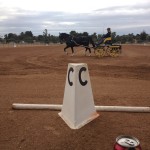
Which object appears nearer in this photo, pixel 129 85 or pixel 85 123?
pixel 85 123

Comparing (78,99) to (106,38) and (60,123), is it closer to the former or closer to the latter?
(60,123)

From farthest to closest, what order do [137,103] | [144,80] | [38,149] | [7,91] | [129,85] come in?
[144,80] → [129,85] → [7,91] → [137,103] → [38,149]

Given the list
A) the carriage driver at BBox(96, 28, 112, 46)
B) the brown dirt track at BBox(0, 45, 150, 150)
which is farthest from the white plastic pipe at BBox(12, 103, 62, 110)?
the carriage driver at BBox(96, 28, 112, 46)

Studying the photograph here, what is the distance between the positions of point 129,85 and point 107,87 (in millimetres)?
805

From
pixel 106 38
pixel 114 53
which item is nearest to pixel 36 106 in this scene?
pixel 106 38

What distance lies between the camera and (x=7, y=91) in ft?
27.5

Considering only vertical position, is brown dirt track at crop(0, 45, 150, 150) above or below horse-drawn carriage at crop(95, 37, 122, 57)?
A: below

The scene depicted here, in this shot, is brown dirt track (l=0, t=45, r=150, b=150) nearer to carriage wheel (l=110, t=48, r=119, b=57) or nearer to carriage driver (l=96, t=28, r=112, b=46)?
carriage driver (l=96, t=28, r=112, b=46)

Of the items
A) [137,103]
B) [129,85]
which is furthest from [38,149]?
[129,85]

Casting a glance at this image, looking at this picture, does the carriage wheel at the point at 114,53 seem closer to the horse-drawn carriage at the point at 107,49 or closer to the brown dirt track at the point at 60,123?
the horse-drawn carriage at the point at 107,49

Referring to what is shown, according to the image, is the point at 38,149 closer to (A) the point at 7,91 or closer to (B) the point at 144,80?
(A) the point at 7,91

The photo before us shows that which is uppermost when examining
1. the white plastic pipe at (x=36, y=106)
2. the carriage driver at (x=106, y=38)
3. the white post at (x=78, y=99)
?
the carriage driver at (x=106, y=38)

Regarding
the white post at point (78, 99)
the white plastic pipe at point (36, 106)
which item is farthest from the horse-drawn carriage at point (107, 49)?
the white post at point (78, 99)

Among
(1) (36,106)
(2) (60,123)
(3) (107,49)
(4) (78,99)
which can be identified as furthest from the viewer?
(3) (107,49)
